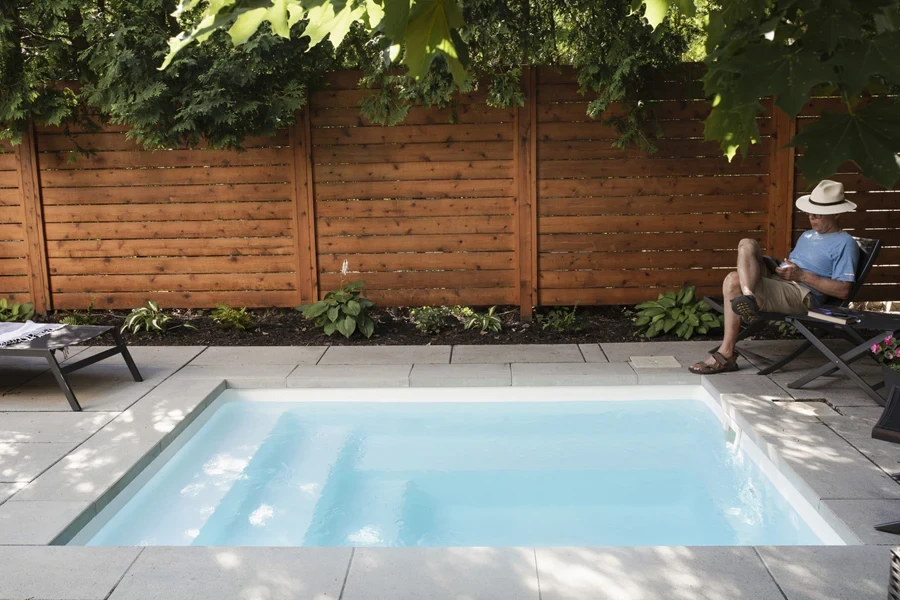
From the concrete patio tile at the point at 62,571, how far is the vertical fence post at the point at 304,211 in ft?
14.1

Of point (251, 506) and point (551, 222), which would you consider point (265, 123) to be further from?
point (251, 506)

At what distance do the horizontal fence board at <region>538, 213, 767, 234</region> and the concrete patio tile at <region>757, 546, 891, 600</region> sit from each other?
4260 mm

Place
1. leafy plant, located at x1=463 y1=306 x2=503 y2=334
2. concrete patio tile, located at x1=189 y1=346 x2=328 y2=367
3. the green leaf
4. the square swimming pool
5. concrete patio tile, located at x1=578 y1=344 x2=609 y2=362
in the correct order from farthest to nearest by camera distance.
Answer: leafy plant, located at x1=463 y1=306 x2=503 y2=334, concrete patio tile, located at x1=189 y1=346 x2=328 y2=367, concrete patio tile, located at x1=578 y1=344 x2=609 y2=362, the square swimming pool, the green leaf

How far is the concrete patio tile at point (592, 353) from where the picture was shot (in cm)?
598

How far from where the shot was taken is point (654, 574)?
292 centimetres

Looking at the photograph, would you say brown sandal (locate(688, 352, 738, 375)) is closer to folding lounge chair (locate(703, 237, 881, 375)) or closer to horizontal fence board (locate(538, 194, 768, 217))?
folding lounge chair (locate(703, 237, 881, 375))

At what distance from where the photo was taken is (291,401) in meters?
5.64

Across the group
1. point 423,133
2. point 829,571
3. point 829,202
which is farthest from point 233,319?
point 829,571

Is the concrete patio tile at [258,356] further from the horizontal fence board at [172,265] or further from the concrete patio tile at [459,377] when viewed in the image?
the horizontal fence board at [172,265]

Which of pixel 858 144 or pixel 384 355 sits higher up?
pixel 858 144

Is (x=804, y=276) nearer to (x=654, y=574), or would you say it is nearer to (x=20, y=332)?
(x=654, y=574)

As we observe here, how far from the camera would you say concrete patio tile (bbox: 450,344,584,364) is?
602 centimetres

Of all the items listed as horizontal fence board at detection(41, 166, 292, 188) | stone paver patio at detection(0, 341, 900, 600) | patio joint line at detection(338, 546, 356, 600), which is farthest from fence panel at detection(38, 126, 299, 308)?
patio joint line at detection(338, 546, 356, 600)

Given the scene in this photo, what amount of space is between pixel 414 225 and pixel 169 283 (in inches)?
89.8
